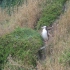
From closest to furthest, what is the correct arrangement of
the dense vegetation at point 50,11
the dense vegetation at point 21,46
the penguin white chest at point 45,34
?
the dense vegetation at point 21,46 → the penguin white chest at point 45,34 → the dense vegetation at point 50,11

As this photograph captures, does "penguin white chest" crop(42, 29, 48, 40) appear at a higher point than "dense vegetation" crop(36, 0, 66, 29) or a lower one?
lower

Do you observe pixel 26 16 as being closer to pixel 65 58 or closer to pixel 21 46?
pixel 21 46

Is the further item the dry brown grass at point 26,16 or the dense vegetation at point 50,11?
the dry brown grass at point 26,16

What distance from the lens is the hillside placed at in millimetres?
7299

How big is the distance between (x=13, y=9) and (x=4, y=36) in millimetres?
3555

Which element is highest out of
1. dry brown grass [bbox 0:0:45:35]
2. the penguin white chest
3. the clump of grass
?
dry brown grass [bbox 0:0:45:35]

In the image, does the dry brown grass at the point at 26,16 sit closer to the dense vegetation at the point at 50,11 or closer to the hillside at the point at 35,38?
the hillside at the point at 35,38

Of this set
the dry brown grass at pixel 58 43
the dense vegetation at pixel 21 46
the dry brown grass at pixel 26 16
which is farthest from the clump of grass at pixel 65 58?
the dry brown grass at pixel 26 16

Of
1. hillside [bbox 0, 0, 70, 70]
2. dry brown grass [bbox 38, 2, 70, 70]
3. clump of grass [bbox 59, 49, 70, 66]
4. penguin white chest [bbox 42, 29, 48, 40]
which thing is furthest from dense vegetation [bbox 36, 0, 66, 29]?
clump of grass [bbox 59, 49, 70, 66]

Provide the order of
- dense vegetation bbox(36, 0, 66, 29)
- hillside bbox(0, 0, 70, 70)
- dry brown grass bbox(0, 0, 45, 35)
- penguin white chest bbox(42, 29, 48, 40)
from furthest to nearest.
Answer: dry brown grass bbox(0, 0, 45, 35) → dense vegetation bbox(36, 0, 66, 29) → penguin white chest bbox(42, 29, 48, 40) → hillside bbox(0, 0, 70, 70)

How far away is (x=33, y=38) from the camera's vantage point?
8.67 m

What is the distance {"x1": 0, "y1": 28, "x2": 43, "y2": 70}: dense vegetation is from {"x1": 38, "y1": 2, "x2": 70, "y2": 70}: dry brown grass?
0.53 meters

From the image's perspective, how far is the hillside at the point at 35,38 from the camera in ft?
23.9

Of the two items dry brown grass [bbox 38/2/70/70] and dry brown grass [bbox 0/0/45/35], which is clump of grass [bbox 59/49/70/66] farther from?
dry brown grass [bbox 0/0/45/35]
